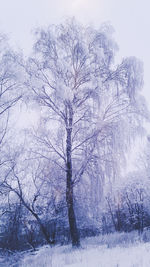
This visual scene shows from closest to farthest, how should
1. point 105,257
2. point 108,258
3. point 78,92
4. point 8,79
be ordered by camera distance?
1. point 108,258
2. point 105,257
3. point 8,79
4. point 78,92

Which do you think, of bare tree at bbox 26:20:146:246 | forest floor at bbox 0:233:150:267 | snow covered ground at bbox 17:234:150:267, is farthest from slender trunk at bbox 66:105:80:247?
snow covered ground at bbox 17:234:150:267

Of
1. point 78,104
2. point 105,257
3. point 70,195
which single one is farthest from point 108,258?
point 78,104

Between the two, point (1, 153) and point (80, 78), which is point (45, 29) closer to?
point (80, 78)

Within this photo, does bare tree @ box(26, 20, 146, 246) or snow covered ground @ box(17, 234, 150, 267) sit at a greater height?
bare tree @ box(26, 20, 146, 246)

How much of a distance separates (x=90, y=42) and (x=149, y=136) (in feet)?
15.7

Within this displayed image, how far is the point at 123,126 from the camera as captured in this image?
22.6ft

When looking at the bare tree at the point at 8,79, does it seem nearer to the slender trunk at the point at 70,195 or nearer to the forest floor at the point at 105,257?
the slender trunk at the point at 70,195

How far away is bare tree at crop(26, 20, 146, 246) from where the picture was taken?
727 centimetres

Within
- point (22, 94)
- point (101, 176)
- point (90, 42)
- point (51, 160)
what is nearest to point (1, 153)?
point (51, 160)

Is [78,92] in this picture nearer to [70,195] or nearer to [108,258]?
[70,195]

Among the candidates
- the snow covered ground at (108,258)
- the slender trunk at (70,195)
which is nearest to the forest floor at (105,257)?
the snow covered ground at (108,258)

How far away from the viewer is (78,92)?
312 inches

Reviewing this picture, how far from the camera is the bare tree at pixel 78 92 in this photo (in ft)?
23.9

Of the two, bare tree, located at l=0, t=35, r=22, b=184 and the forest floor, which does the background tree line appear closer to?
bare tree, located at l=0, t=35, r=22, b=184
